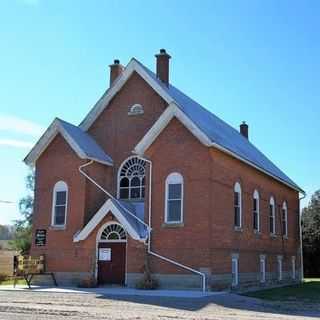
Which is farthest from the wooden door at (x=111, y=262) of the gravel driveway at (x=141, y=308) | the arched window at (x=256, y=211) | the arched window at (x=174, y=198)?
the arched window at (x=256, y=211)

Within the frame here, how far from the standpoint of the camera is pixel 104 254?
2775cm

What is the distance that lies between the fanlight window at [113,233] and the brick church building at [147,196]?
5 cm

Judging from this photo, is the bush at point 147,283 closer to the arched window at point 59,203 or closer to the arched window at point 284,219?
the arched window at point 59,203

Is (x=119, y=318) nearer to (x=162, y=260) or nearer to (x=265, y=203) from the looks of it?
(x=162, y=260)

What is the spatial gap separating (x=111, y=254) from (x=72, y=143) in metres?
6.24

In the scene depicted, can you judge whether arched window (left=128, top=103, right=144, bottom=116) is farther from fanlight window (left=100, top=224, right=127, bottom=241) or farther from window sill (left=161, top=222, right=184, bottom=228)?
window sill (left=161, top=222, right=184, bottom=228)

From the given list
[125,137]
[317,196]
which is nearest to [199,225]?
[125,137]

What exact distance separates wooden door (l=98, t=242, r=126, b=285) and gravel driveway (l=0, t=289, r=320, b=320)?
17.9 ft

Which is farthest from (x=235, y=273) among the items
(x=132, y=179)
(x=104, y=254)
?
(x=132, y=179)

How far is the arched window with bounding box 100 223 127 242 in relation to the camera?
2745 cm

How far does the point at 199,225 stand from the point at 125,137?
7.68m

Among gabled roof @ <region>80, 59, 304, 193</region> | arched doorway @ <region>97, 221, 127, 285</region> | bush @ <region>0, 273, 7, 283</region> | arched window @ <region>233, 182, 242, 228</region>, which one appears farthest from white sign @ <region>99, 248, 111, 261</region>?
bush @ <region>0, 273, 7, 283</region>

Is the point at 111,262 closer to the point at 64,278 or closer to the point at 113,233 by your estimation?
the point at 113,233

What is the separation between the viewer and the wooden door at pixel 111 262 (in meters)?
27.4
